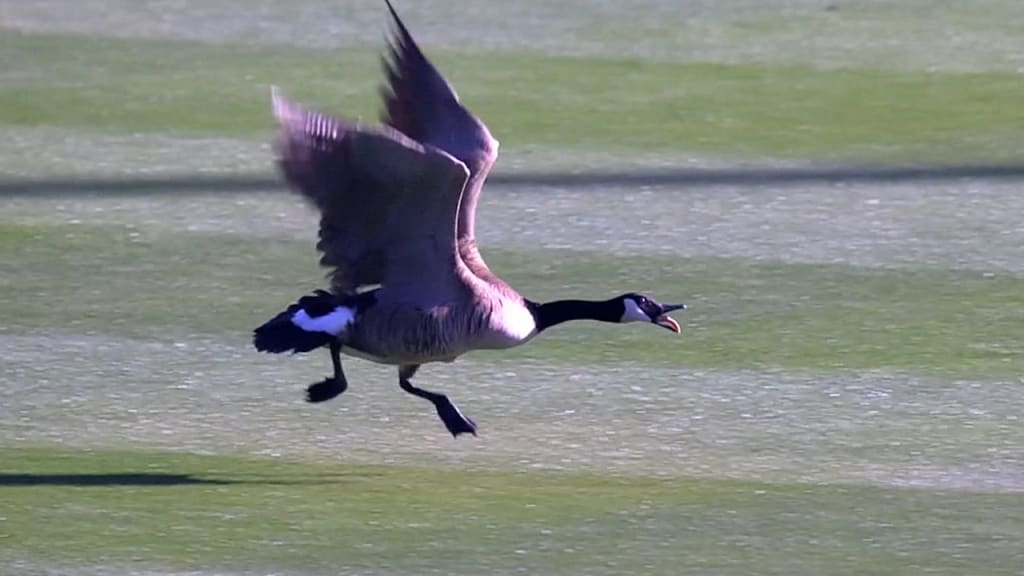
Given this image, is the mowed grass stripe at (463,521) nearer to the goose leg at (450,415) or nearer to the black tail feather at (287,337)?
the goose leg at (450,415)

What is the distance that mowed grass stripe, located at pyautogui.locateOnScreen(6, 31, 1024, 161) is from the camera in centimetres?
1238

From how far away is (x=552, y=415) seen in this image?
8.02 metres

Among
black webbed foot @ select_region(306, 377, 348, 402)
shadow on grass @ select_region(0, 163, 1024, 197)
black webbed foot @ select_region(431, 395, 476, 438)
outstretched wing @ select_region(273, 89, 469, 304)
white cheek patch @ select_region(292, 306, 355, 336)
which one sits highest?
outstretched wing @ select_region(273, 89, 469, 304)

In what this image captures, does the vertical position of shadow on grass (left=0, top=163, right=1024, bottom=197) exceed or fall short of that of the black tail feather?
it falls short

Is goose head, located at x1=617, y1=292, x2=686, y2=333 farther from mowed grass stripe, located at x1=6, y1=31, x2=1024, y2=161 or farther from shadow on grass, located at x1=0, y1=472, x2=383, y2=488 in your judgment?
mowed grass stripe, located at x1=6, y1=31, x2=1024, y2=161

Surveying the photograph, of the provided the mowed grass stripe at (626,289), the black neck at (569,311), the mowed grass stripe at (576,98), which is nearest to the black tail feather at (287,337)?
the black neck at (569,311)

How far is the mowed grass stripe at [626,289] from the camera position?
8.82 metres

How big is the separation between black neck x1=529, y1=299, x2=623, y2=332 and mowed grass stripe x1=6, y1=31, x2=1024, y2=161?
411cm

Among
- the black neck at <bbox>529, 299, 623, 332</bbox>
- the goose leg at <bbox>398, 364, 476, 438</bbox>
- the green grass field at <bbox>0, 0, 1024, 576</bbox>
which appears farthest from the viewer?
the black neck at <bbox>529, 299, 623, 332</bbox>

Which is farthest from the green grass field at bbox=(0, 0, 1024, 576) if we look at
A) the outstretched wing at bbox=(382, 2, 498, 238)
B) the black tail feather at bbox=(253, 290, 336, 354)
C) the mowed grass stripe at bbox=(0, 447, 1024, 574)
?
the outstretched wing at bbox=(382, 2, 498, 238)

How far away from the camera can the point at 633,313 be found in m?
→ 8.12

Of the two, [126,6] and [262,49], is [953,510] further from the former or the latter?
[126,6]

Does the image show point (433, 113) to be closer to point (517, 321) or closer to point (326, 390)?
point (517, 321)

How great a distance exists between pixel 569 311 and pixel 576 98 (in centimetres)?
527
